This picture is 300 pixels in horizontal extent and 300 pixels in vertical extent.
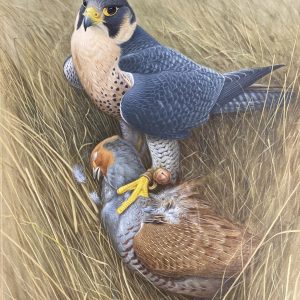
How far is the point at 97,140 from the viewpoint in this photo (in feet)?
4.58

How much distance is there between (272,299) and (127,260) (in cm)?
31

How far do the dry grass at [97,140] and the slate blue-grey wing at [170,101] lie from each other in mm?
49

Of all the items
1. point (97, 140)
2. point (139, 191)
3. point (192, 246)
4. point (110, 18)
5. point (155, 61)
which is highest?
point (110, 18)

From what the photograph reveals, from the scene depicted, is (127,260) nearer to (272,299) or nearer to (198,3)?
(272,299)

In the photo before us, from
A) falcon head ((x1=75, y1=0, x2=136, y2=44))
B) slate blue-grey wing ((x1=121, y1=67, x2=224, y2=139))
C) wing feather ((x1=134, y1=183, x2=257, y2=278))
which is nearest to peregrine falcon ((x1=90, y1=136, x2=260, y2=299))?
wing feather ((x1=134, y1=183, x2=257, y2=278))

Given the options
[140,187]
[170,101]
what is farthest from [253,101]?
[140,187]

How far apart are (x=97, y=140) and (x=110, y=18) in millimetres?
263

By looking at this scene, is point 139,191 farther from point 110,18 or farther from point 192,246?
point 110,18

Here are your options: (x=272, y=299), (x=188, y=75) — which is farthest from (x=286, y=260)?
(x=188, y=75)

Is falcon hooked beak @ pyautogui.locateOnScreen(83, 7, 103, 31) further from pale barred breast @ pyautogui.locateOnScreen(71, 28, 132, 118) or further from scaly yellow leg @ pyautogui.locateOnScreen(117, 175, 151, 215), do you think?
scaly yellow leg @ pyautogui.locateOnScreen(117, 175, 151, 215)

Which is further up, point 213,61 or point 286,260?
point 213,61

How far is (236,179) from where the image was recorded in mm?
1357

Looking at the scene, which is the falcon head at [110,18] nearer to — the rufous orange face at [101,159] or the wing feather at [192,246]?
the rufous orange face at [101,159]

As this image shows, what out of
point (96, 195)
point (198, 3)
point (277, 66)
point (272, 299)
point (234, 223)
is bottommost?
point (272, 299)
